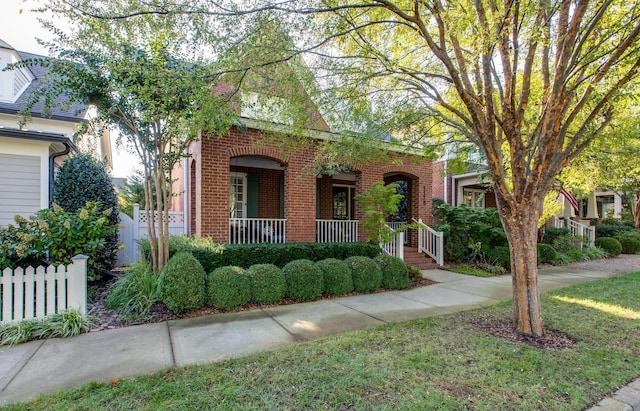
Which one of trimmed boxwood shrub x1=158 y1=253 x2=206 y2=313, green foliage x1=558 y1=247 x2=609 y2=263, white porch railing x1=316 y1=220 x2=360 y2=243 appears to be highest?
white porch railing x1=316 y1=220 x2=360 y2=243

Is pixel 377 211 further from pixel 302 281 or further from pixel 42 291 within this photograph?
pixel 42 291

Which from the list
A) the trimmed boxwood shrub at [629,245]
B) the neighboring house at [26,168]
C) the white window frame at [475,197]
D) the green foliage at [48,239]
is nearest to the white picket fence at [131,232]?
the neighboring house at [26,168]

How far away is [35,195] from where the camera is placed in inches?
285

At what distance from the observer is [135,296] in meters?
5.30

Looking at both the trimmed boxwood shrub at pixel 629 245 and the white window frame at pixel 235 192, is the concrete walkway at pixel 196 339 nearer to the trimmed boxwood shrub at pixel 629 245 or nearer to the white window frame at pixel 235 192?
the white window frame at pixel 235 192

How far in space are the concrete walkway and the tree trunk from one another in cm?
117

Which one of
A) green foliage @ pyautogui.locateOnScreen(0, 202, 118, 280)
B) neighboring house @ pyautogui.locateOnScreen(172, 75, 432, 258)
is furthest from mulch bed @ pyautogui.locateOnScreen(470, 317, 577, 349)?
green foliage @ pyautogui.locateOnScreen(0, 202, 118, 280)

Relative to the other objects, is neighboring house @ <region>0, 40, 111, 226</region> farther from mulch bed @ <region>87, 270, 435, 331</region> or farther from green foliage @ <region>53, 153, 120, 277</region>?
mulch bed @ <region>87, 270, 435, 331</region>

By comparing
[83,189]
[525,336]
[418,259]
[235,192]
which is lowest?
[525,336]

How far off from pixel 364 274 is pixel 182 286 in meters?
3.59

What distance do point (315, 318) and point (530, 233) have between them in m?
3.29

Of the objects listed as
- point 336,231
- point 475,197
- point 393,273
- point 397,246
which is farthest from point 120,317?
point 475,197

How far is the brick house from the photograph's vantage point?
7.65 m

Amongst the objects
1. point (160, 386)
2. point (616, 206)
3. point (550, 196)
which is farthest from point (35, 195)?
point (616, 206)
